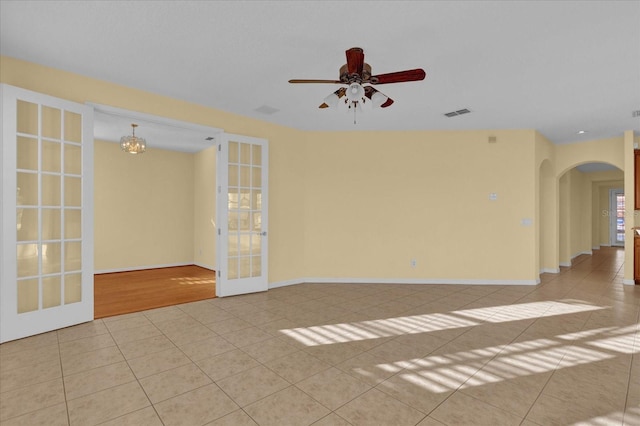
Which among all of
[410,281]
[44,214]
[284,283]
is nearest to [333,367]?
[284,283]

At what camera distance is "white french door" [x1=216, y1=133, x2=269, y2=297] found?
4672 millimetres

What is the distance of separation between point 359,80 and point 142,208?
6.28 m

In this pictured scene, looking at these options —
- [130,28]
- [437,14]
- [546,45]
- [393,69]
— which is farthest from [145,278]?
[546,45]

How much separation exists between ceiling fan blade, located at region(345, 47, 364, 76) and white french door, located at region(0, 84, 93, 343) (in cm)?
305

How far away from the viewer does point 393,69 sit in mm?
3316

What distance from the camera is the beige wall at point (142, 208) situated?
655 centimetres

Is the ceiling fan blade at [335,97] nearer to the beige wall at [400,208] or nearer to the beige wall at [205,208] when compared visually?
the beige wall at [400,208]

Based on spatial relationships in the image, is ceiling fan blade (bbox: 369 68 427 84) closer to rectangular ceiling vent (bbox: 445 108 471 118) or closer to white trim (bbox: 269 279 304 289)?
rectangular ceiling vent (bbox: 445 108 471 118)

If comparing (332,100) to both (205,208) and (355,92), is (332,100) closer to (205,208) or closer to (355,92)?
(355,92)

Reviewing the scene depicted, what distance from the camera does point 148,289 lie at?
5.19m

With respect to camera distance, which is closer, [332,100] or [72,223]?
[332,100]

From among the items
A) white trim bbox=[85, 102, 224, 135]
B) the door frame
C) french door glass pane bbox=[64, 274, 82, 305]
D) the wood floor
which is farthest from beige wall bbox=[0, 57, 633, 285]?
the door frame

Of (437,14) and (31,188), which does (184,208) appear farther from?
(437,14)

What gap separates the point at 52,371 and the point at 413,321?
342 cm
